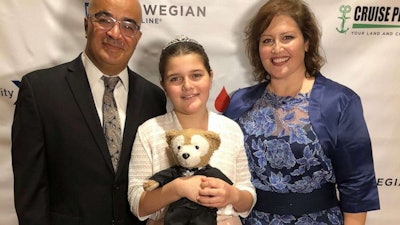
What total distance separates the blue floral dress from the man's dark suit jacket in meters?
0.44

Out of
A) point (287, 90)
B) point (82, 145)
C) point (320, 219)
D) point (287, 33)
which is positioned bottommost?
point (320, 219)

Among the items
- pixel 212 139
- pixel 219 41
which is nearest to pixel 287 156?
pixel 212 139

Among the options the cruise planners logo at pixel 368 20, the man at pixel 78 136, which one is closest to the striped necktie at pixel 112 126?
the man at pixel 78 136

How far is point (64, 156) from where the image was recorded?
132cm

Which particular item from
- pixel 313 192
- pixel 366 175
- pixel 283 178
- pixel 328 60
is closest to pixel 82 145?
pixel 283 178

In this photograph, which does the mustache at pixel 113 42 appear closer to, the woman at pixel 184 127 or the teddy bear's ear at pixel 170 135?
the woman at pixel 184 127

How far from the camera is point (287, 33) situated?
1415 millimetres

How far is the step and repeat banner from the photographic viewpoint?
1.79m

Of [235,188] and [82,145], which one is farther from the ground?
[82,145]

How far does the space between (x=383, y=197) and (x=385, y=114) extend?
403 millimetres

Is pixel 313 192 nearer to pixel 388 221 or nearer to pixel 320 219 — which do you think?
pixel 320 219

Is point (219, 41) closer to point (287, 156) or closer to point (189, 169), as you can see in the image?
point (287, 156)

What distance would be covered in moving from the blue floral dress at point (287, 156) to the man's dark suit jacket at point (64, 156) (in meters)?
0.44

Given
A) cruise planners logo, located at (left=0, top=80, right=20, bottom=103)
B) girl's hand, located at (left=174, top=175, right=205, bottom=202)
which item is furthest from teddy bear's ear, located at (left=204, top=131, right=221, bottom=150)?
cruise planners logo, located at (left=0, top=80, right=20, bottom=103)
